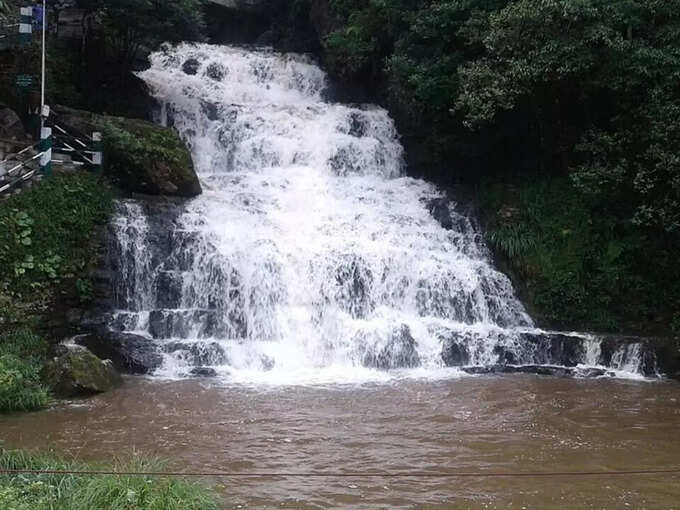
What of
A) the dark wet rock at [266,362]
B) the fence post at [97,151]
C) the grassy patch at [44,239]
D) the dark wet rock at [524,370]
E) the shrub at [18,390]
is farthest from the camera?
the fence post at [97,151]

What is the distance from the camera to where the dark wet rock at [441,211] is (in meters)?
17.4

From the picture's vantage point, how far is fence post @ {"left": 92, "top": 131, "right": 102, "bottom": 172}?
15328 millimetres

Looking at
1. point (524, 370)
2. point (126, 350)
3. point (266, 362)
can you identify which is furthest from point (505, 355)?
point (126, 350)

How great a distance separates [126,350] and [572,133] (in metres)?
11.6

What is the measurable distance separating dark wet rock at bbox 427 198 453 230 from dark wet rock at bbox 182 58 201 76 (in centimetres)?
1088

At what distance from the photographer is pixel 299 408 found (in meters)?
9.91

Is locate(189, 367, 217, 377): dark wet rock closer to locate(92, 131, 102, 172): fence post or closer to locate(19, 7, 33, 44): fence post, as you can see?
locate(92, 131, 102, 172): fence post

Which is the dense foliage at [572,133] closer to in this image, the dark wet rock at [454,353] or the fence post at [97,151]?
the dark wet rock at [454,353]

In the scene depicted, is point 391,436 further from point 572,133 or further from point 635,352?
point 572,133

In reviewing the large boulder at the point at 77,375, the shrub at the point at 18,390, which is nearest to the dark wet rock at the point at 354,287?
the large boulder at the point at 77,375

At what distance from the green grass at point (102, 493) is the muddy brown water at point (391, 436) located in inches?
22.6

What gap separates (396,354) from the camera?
1304cm

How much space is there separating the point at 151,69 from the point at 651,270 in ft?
56.9

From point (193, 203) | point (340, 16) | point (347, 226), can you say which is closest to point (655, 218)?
point (347, 226)
